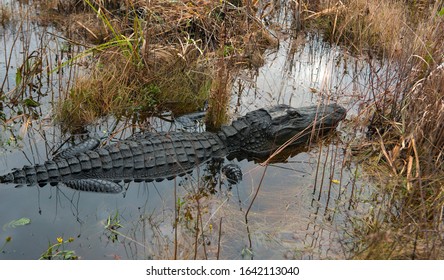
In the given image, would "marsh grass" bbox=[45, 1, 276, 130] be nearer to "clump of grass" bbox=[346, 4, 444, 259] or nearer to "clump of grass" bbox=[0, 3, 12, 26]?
"clump of grass" bbox=[0, 3, 12, 26]

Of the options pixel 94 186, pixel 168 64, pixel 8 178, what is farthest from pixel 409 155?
pixel 8 178

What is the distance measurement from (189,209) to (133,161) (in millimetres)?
895

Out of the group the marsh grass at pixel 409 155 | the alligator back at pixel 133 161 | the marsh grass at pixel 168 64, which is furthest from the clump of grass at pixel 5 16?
the marsh grass at pixel 409 155

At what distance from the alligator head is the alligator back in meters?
0.33

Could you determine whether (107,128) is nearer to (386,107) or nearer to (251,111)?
(251,111)

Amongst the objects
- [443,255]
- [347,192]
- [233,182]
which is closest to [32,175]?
[233,182]

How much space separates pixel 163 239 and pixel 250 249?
0.68 meters

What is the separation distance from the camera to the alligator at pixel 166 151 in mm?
4477

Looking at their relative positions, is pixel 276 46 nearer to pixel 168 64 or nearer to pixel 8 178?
pixel 168 64

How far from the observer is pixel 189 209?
421 centimetres

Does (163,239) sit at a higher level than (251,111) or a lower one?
lower

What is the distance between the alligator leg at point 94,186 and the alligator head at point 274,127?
1429 mm

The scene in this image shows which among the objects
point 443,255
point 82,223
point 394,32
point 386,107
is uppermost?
point 394,32

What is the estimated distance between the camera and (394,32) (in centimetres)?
725
